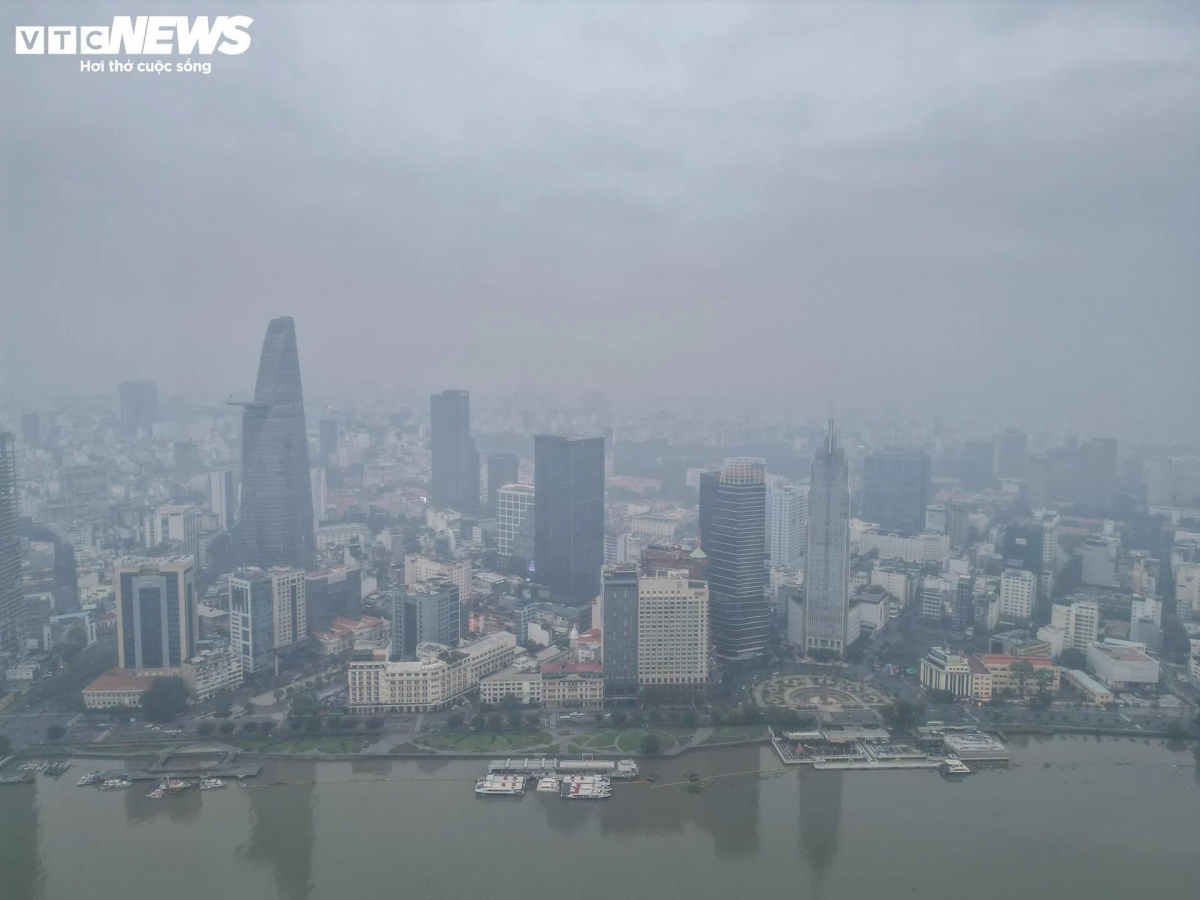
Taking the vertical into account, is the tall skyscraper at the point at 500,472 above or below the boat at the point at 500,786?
above

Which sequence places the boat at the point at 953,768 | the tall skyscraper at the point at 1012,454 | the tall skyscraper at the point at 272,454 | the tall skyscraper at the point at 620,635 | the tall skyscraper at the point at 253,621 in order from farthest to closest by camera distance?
the tall skyscraper at the point at 1012,454 < the tall skyscraper at the point at 272,454 < the tall skyscraper at the point at 253,621 < the tall skyscraper at the point at 620,635 < the boat at the point at 953,768

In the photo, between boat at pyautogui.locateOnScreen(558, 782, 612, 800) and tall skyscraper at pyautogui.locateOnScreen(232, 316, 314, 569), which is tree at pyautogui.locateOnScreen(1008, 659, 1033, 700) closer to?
boat at pyautogui.locateOnScreen(558, 782, 612, 800)

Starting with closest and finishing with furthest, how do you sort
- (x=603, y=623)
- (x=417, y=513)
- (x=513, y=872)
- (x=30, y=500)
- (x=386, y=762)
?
(x=513, y=872)
(x=386, y=762)
(x=603, y=623)
(x=30, y=500)
(x=417, y=513)

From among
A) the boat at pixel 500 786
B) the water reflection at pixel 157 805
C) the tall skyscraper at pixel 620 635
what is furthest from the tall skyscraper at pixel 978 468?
the water reflection at pixel 157 805

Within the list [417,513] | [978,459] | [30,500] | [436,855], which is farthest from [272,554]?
[978,459]

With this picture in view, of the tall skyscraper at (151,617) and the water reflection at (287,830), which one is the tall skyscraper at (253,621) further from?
the water reflection at (287,830)

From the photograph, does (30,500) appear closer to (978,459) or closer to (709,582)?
(709,582)
